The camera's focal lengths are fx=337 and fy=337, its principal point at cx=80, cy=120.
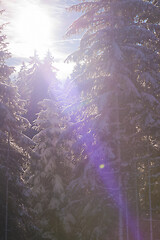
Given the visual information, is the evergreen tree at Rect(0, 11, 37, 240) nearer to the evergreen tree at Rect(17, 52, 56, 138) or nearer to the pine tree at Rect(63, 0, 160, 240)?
the pine tree at Rect(63, 0, 160, 240)

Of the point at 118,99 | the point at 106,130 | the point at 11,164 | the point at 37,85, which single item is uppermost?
the point at 37,85

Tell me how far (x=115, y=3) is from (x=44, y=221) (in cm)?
1531

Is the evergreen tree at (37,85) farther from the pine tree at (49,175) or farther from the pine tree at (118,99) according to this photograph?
the pine tree at (118,99)

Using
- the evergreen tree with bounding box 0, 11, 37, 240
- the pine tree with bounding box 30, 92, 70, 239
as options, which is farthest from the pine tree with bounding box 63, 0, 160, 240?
the pine tree with bounding box 30, 92, 70, 239

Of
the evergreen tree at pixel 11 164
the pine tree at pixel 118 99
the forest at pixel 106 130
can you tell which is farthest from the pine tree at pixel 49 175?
the pine tree at pixel 118 99

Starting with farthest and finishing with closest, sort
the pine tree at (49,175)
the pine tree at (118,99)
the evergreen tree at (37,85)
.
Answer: the evergreen tree at (37,85), the pine tree at (49,175), the pine tree at (118,99)

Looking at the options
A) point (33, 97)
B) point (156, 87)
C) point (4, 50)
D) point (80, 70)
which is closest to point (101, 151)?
point (156, 87)

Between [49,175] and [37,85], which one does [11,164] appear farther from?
[37,85]

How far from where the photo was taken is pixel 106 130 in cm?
1417

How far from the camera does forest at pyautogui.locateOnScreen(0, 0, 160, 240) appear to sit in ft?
48.1

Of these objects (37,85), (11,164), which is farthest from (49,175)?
(37,85)

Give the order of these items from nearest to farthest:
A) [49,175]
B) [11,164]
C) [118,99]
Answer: [118,99] → [11,164] → [49,175]

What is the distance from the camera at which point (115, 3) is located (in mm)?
15586

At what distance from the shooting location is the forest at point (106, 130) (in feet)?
48.1
